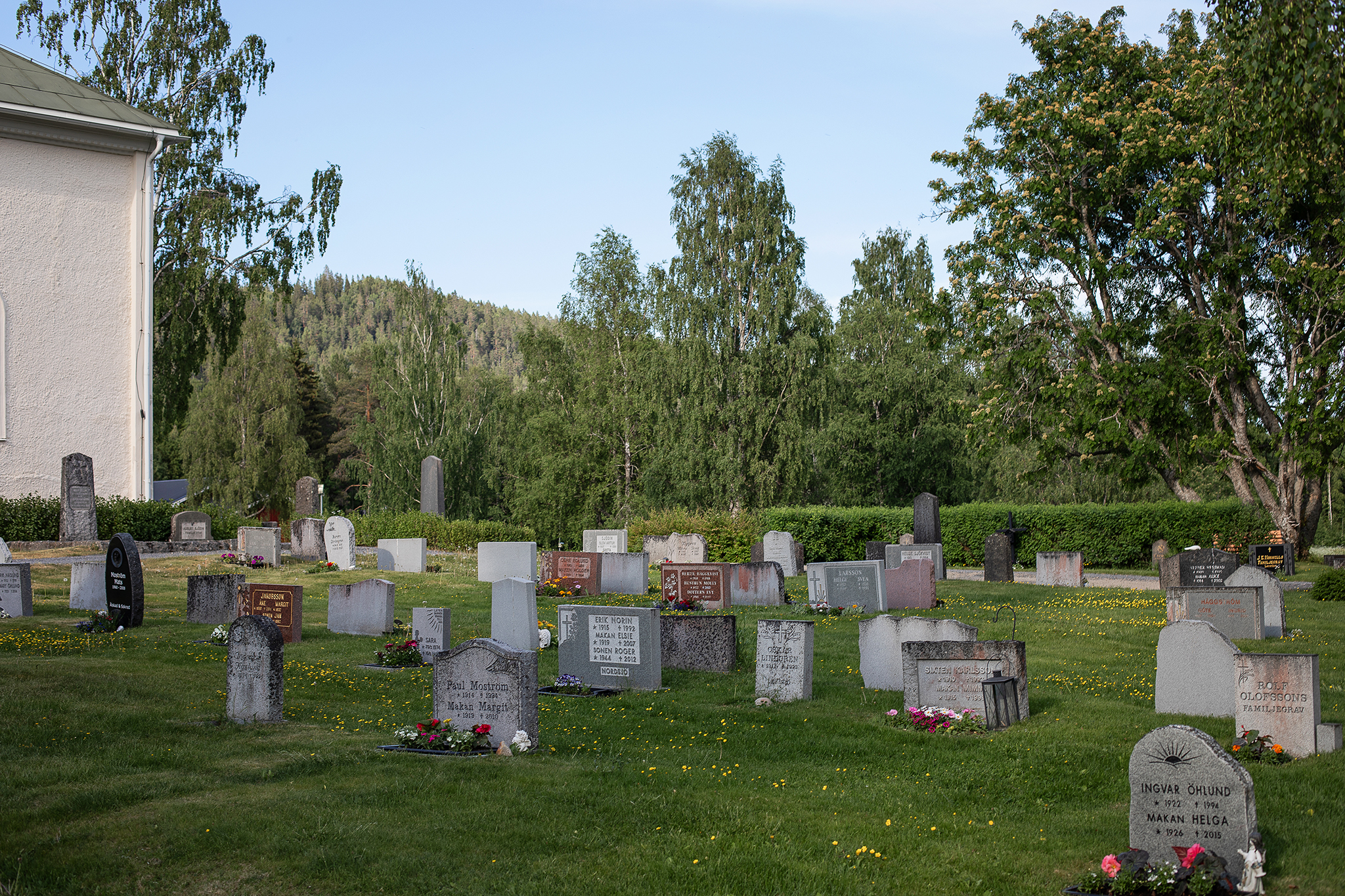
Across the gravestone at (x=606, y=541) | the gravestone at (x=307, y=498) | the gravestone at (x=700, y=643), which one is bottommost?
the gravestone at (x=700, y=643)

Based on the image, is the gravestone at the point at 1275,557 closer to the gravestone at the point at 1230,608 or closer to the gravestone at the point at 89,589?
the gravestone at the point at 1230,608

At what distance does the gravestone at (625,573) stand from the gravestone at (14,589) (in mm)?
9652

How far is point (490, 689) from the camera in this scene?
809 centimetres

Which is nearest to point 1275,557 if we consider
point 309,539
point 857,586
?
point 857,586

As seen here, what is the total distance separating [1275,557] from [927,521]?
825cm

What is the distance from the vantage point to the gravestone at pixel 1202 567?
60.2 ft

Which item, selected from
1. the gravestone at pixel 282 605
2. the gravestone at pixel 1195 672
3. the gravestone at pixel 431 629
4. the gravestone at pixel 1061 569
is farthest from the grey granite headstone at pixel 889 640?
the gravestone at pixel 1061 569

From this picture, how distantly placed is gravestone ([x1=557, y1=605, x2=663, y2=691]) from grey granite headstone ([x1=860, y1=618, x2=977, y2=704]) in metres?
2.18

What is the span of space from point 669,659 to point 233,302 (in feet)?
85.9

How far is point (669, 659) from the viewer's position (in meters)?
12.2

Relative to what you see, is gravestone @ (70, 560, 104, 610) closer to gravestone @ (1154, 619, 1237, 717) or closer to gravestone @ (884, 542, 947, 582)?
gravestone @ (1154, 619, 1237, 717)

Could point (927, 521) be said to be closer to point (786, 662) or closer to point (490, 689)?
point (786, 662)

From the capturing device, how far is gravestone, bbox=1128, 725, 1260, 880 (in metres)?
5.29

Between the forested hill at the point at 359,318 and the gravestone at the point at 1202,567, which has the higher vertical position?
the forested hill at the point at 359,318
